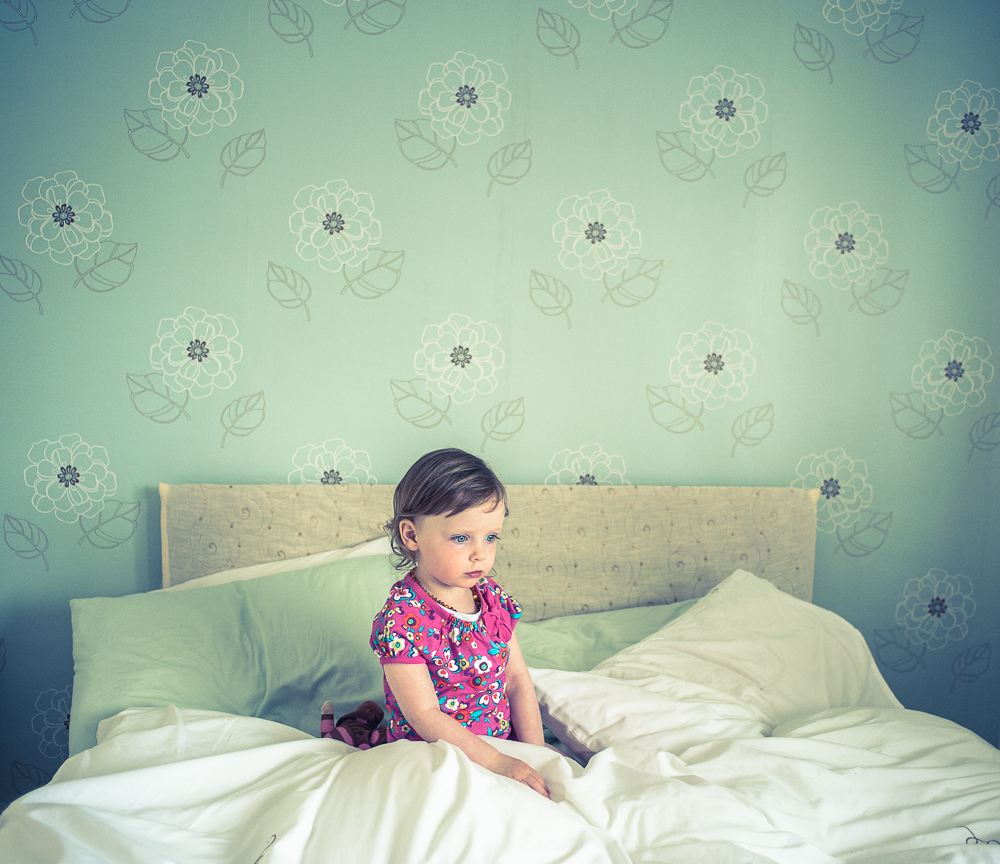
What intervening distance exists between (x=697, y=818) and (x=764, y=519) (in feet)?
3.53

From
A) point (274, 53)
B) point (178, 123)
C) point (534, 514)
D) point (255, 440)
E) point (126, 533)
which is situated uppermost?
point (274, 53)

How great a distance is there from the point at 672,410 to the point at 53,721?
1.83m

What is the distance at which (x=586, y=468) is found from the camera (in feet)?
5.70

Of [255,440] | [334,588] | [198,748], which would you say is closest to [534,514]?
[334,588]

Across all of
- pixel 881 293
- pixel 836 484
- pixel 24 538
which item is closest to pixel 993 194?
pixel 881 293

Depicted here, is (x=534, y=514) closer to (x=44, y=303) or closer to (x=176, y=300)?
(x=176, y=300)

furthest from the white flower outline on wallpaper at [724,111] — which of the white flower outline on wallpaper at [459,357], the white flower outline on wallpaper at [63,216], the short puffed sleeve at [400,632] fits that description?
the white flower outline on wallpaper at [63,216]

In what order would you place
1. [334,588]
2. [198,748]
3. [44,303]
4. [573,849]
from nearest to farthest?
1. [573,849]
2. [198,748]
3. [334,588]
4. [44,303]

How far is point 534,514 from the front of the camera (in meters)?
1.64

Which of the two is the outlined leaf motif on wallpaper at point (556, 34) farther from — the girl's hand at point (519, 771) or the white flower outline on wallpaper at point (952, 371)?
the girl's hand at point (519, 771)

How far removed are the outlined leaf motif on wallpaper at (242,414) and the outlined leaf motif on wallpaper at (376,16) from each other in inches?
38.2

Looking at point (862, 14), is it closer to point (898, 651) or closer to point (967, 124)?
point (967, 124)

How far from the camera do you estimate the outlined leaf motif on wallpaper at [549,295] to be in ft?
5.55

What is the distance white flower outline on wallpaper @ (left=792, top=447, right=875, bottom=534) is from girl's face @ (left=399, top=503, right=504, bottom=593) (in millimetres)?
1155
